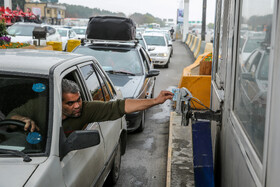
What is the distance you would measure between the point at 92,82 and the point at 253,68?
1.88 meters

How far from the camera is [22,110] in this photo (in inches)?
120

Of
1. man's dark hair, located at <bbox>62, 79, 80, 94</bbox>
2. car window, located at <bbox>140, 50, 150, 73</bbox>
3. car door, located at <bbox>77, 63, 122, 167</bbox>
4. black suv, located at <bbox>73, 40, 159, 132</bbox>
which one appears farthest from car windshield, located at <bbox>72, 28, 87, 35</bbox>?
man's dark hair, located at <bbox>62, 79, 80, 94</bbox>

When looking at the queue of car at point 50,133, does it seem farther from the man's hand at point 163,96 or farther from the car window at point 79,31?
the car window at point 79,31

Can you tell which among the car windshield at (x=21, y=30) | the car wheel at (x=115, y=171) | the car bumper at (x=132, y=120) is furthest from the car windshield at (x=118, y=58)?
the car windshield at (x=21, y=30)

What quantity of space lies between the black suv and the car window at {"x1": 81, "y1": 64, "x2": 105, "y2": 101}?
2.58 meters

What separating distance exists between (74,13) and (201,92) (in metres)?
128

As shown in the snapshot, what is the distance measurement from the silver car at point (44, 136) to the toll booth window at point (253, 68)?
1.13m

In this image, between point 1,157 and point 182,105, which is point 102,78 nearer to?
point 182,105

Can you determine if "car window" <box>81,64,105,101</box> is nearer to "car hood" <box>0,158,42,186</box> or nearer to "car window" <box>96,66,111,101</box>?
"car window" <box>96,66,111,101</box>

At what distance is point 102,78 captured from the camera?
4613 millimetres

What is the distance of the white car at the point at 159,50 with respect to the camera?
1833cm

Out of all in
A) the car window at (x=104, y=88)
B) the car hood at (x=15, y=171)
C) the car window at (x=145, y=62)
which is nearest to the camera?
the car hood at (x=15, y=171)

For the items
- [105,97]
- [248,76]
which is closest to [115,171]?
[105,97]

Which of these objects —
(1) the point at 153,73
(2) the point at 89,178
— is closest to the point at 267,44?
(2) the point at 89,178
